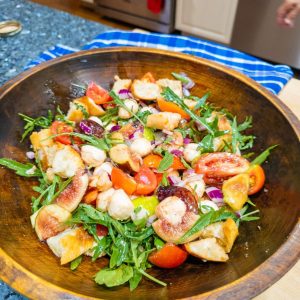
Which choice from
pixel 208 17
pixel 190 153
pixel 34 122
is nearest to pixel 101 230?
pixel 190 153

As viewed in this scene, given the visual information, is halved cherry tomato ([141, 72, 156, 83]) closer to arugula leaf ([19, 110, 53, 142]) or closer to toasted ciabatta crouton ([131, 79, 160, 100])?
toasted ciabatta crouton ([131, 79, 160, 100])

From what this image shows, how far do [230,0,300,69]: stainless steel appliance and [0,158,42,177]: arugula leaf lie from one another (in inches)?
111

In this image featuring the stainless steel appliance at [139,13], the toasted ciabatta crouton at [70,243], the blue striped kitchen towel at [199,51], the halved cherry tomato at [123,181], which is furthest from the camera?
the stainless steel appliance at [139,13]

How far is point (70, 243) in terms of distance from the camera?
96 cm

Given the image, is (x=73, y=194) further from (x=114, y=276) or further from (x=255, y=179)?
(x=255, y=179)

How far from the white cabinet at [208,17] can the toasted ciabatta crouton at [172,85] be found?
2.32m

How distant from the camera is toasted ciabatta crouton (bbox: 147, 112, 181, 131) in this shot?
126 centimetres

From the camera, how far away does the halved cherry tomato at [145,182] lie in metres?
1.08

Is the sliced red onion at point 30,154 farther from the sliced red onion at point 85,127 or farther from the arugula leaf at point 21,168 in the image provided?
the sliced red onion at point 85,127

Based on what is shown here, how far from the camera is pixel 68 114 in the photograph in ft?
4.42

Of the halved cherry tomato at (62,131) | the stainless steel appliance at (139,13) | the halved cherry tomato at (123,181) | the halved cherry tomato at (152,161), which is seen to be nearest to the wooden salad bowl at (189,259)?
the halved cherry tomato at (62,131)

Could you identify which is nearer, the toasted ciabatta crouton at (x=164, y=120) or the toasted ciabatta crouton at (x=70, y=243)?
the toasted ciabatta crouton at (x=70, y=243)

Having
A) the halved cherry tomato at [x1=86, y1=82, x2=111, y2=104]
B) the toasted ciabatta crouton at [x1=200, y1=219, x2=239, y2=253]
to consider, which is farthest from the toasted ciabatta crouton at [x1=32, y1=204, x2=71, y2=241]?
the halved cherry tomato at [x1=86, y1=82, x2=111, y2=104]

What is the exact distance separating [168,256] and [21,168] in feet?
1.86
